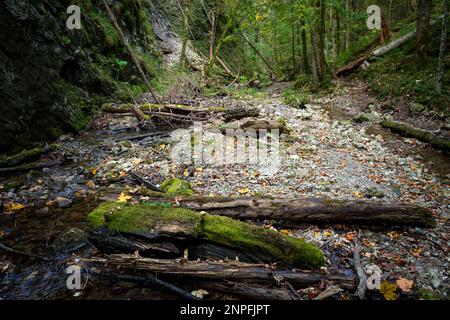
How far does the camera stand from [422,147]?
7.84 m

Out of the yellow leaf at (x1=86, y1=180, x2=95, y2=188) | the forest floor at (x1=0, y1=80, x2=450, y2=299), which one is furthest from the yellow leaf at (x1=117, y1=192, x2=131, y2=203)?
the yellow leaf at (x1=86, y1=180, x2=95, y2=188)

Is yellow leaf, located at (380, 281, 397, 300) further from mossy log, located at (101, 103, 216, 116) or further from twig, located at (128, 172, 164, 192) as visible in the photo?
mossy log, located at (101, 103, 216, 116)

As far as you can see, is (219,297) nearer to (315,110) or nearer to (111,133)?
(111,133)

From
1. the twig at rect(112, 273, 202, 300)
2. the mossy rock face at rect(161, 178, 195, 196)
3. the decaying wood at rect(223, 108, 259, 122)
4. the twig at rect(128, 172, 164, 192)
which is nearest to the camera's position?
the twig at rect(112, 273, 202, 300)

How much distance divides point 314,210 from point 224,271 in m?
1.85

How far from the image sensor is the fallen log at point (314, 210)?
14.5ft

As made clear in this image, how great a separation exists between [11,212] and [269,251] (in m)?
5.19

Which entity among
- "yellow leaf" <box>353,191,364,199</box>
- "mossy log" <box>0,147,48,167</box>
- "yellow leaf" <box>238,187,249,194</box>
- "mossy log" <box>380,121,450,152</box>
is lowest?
"yellow leaf" <box>353,191,364,199</box>

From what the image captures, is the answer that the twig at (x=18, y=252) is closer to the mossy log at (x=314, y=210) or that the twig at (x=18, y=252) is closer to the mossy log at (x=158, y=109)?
the mossy log at (x=314, y=210)

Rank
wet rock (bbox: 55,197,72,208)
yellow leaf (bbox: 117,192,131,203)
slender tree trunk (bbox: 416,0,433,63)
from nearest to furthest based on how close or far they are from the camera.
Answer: yellow leaf (bbox: 117,192,131,203)
wet rock (bbox: 55,197,72,208)
slender tree trunk (bbox: 416,0,433,63)

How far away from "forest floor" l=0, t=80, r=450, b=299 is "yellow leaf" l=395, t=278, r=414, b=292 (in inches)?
0.4

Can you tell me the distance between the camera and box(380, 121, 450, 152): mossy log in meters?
Result: 7.39

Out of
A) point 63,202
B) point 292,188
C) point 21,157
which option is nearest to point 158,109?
point 21,157
